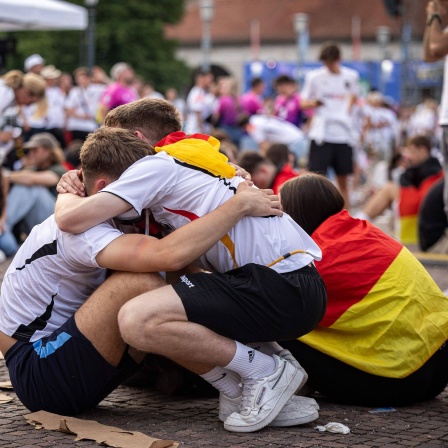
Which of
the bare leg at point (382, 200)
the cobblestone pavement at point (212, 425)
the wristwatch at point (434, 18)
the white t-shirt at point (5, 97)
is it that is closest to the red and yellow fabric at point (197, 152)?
the cobblestone pavement at point (212, 425)

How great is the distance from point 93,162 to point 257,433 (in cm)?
127

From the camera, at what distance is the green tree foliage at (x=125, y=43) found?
4791cm

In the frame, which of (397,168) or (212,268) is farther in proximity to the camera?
(397,168)

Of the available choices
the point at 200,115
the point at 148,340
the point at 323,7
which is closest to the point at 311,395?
the point at 148,340

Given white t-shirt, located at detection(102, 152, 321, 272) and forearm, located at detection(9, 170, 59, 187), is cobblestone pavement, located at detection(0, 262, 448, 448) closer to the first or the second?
white t-shirt, located at detection(102, 152, 321, 272)

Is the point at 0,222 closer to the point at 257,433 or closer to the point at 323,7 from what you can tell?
the point at 257,433

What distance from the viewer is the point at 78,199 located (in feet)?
14.2

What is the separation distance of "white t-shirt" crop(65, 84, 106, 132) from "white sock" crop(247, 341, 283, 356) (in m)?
12.9

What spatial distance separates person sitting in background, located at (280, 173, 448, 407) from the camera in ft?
15.9

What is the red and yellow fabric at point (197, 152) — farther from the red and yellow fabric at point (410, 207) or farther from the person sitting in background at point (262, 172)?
the red and yellow fabric at point (410, 207)

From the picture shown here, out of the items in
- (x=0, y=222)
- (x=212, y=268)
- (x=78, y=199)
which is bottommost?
(x=0, y=222)

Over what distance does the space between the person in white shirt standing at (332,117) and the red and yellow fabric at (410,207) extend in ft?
4.22

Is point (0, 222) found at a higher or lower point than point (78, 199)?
lower

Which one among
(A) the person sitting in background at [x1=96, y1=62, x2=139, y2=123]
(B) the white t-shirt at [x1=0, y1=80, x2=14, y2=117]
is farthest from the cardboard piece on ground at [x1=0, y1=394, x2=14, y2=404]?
(A) the person sitting in background at [x1=96, y1=62, x2=139, y2=123]
